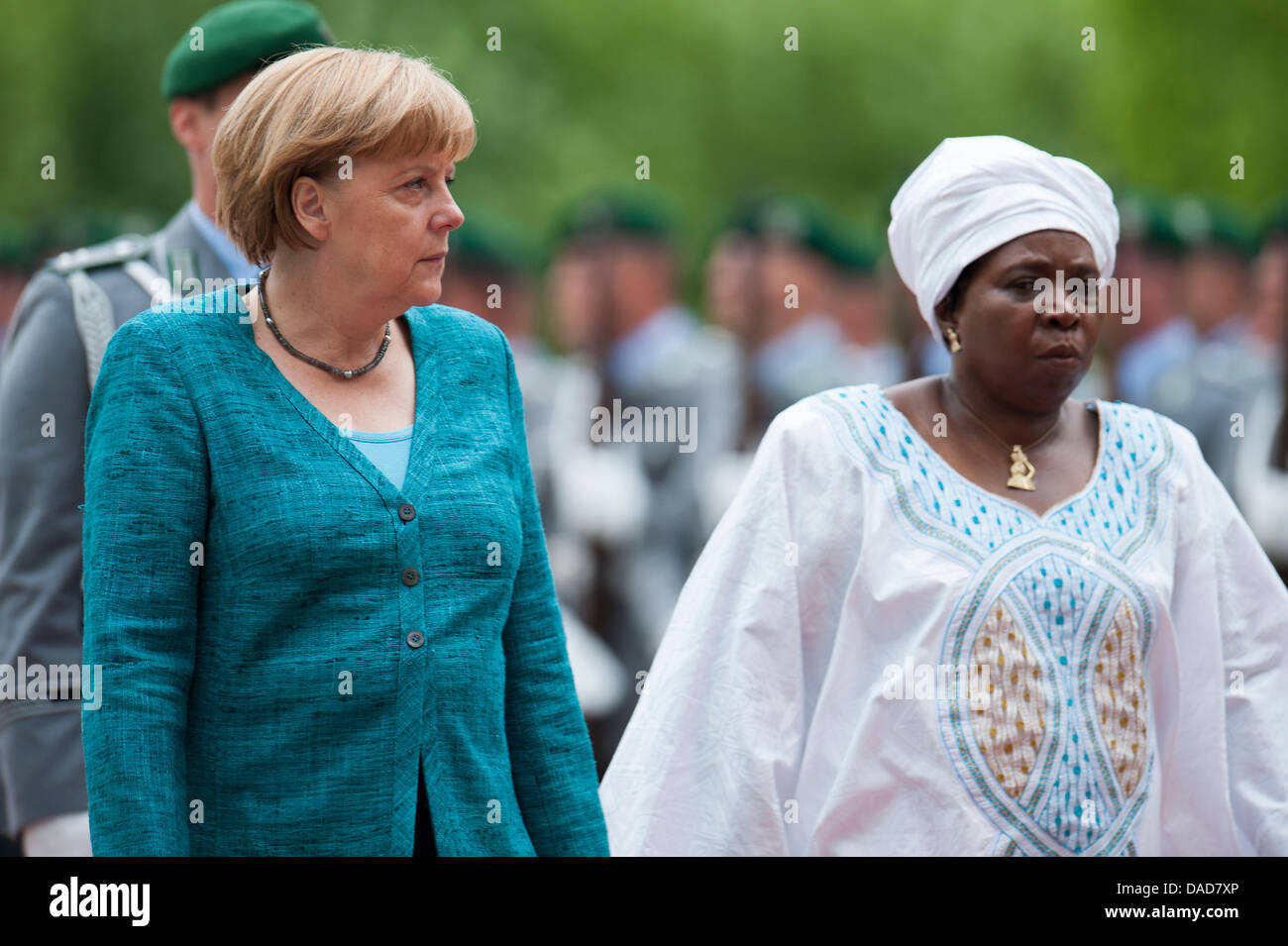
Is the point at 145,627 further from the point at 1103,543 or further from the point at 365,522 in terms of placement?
the point at 1103,543

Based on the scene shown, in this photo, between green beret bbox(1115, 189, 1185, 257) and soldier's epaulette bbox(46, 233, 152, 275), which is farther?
green beret bbox(1115, 189, 1185, 257)

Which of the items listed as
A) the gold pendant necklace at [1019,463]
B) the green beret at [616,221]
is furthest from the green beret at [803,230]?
the gold pendant necklace at [1019,463]

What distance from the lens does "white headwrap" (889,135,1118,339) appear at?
394 centimetres

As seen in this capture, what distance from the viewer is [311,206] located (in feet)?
10.2

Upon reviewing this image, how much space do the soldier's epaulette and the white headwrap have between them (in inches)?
66.2

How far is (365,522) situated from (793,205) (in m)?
9.40

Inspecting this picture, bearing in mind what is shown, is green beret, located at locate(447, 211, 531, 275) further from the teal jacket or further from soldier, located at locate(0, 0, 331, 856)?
the teal jacket

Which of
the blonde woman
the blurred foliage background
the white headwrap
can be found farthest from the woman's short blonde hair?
the blurred foliage background

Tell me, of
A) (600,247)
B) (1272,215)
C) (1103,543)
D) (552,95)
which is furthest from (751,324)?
(552,95)

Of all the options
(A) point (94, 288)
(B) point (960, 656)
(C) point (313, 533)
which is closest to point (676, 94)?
(A) point (94, 288)

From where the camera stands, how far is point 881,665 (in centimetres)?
382

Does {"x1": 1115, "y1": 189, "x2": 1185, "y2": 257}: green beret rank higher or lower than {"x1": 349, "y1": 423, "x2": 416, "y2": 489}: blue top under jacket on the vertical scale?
higher

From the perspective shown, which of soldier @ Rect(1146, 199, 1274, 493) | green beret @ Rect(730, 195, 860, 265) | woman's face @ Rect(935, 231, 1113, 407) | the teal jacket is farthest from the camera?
green beret @ Rect(730, 195, 860, 265)

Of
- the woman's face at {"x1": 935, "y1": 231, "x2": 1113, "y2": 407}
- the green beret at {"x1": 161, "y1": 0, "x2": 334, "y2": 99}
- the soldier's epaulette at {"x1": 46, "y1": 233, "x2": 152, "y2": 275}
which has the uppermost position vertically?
the green beret at {"x1": 161, "y1": 0, "x2": 334, "y2": 99}
